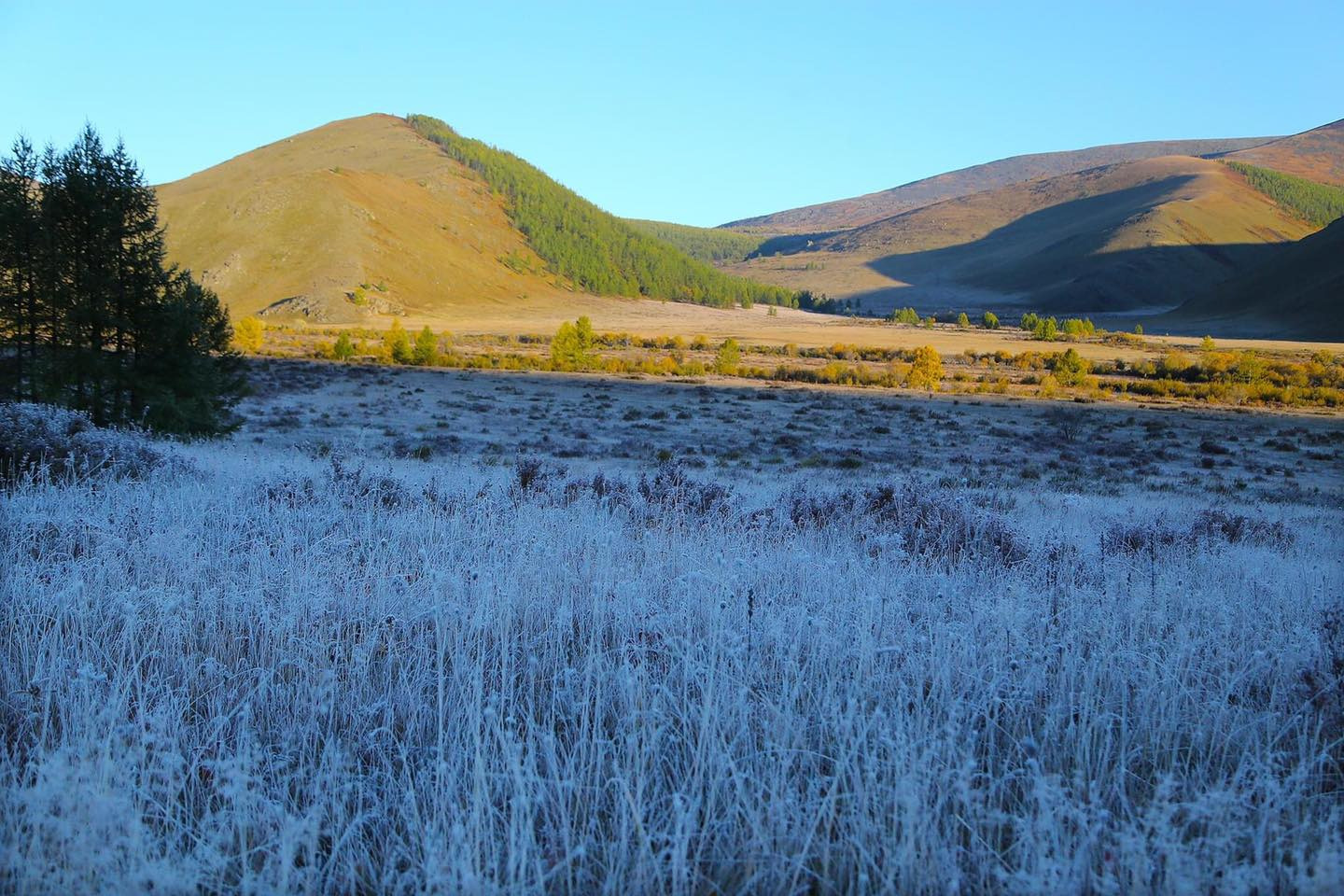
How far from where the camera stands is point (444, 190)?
151875mm

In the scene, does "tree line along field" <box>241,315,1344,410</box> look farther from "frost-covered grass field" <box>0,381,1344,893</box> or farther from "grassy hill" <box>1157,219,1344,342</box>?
"frost-covered grass field" <box>0,381,1344,893</box>

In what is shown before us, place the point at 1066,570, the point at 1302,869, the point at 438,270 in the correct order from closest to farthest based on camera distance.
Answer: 1. the point at 1302,869
2. the point at 1066,570
3. the point at 438,270

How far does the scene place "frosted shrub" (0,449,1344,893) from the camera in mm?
2287

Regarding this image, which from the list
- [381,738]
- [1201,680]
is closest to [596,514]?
[381,738]

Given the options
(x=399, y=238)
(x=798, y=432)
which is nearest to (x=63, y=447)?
(x=798, y=432)

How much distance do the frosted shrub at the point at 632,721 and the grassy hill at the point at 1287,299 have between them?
102145 millimetres

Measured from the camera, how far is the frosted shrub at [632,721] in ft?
7.50

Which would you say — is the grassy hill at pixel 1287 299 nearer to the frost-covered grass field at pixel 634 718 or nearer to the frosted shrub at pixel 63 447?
the frost-covered grass field at pixel 634 718

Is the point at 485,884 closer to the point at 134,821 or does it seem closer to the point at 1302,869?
the point at 134,821

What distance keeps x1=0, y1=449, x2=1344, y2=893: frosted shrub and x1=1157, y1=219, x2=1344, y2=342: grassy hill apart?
102145 mm

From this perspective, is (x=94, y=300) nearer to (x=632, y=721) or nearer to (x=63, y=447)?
(x=63, y=447)

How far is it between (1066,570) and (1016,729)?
3.08m

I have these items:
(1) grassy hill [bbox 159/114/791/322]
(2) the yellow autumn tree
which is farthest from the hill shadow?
(2) the yellow autumn tree

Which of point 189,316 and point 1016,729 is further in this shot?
point 189,316
